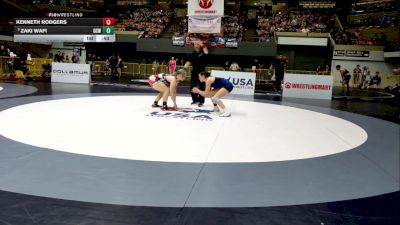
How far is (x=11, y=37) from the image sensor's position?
27.3 meters

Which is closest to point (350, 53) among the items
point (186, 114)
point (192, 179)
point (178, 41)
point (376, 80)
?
point (376, 80)

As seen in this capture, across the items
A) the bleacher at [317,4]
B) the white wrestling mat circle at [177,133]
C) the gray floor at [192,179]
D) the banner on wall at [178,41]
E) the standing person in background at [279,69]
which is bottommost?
the gray floor at [192,179]

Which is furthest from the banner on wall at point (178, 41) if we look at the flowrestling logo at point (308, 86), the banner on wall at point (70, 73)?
the flowrestling logo at point (308, 86)

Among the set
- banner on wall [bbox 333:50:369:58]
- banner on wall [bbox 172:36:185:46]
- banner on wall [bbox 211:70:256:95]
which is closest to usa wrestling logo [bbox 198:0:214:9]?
banner on wall [bbox 211:70:256:95]

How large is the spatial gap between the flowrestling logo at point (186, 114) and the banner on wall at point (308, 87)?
6163 mm

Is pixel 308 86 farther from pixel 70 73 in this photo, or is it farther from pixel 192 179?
pixel 192 179

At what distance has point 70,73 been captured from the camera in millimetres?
15250

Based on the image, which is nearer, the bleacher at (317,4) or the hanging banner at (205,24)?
the hanging banner at (205,24)

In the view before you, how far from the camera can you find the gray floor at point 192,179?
107 inches

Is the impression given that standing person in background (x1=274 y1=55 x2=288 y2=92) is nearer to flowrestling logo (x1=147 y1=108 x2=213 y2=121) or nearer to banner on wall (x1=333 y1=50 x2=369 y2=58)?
flowrestling logo (x1=147 y1=108 x2=213 y2=121)

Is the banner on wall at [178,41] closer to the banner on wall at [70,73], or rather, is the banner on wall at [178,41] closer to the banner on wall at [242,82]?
the banner on wall at [70,73]

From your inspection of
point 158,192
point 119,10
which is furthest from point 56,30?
point 119,10

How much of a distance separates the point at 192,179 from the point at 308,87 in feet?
35.4
